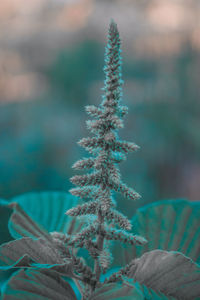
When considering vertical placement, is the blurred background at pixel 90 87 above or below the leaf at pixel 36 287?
above

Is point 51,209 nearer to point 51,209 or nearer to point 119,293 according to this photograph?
point 51,209

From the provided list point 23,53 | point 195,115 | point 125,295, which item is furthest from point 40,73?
point 125,295

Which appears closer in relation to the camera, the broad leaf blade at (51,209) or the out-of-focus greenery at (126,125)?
the broad leaf blade at (51,209)

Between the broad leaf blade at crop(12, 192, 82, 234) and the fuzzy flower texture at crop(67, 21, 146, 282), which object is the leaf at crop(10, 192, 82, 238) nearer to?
the broad leaf blade at crop(12, 192, 82, 234)

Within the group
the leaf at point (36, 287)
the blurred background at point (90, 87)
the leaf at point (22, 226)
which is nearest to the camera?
the leaf at point (36, 287)

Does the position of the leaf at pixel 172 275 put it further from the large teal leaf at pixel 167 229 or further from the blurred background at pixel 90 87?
the blurred background at pixel 90 87

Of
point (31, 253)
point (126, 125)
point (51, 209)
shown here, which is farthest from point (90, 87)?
point (31, 253)

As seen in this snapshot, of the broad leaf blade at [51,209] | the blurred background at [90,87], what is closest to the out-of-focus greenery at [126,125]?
the blurred background at [90,87]

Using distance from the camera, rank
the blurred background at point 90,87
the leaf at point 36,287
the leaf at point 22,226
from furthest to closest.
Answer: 1. the blurred background at point 90,87
2. the leaf at point 22,226
3. the leaf at point 36,287
